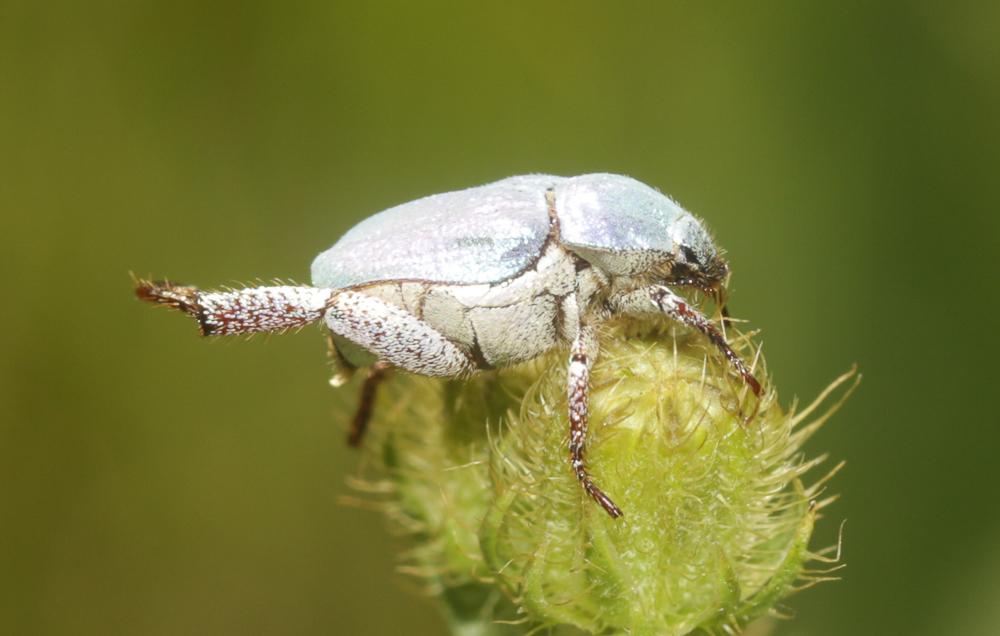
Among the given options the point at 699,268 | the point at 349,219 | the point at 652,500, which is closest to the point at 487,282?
the point at 699,268

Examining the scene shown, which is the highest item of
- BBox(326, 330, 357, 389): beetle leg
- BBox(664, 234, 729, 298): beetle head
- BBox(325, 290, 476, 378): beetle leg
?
BBox(664, 234, 729, 298): beetle head

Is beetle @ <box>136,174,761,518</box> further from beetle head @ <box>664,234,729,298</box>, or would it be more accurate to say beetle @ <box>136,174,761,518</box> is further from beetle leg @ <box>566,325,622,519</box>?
beetle leg @ <box>566,325,622,519</box>

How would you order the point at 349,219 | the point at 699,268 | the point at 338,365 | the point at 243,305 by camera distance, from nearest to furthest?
1. the point at 243,305
2. the point at 699,268
3. the point at 338,365
4. the point at 349,219

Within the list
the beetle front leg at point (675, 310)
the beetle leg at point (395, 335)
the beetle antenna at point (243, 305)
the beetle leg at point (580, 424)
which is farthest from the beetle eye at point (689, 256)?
the beetle antenna at point (243, 305)

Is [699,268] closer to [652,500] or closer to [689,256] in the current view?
[689,256]

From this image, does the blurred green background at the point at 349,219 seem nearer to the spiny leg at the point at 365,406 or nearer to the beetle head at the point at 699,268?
the spiny leg at the point at 365,406

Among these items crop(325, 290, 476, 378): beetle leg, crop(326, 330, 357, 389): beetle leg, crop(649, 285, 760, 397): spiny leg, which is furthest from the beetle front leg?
crop(326, 330, 357, 389): beetle leg

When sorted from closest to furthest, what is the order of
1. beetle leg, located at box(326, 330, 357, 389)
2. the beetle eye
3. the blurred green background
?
the beetle eye
beetle leg, located at box(326, 330, 357, 389)
the blurred green background

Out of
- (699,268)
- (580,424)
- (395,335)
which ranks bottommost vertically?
(580,424)
